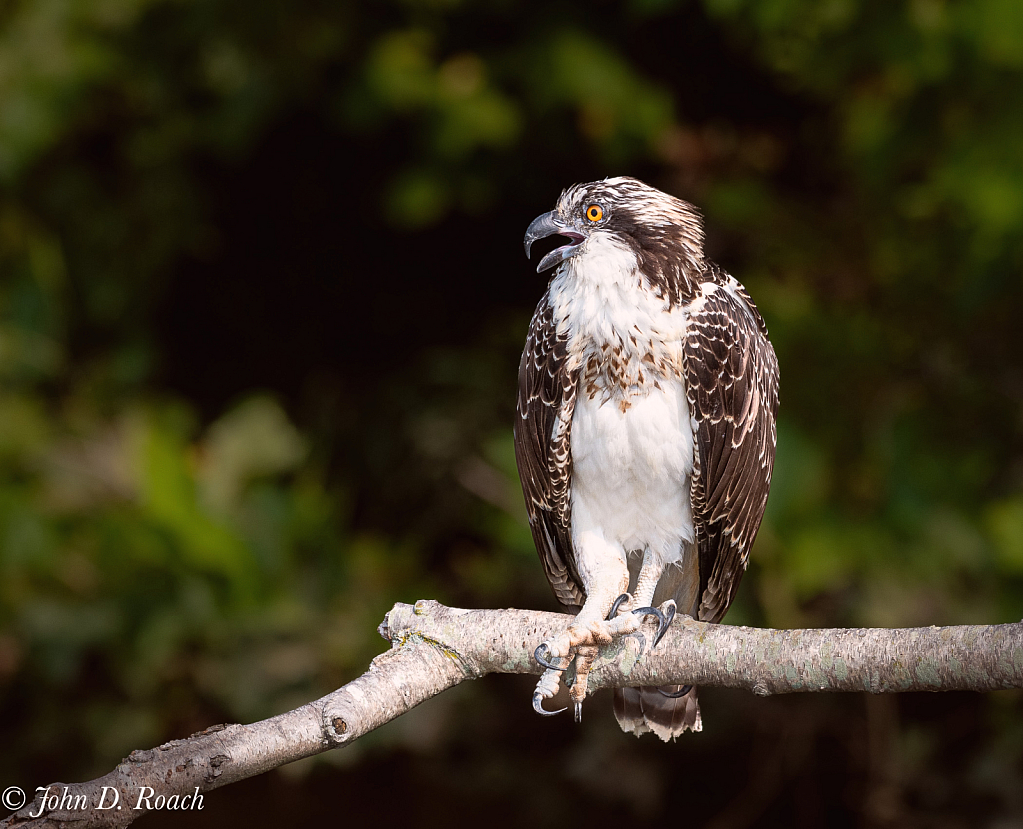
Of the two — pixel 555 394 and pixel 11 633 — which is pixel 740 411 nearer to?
pixel 555 394

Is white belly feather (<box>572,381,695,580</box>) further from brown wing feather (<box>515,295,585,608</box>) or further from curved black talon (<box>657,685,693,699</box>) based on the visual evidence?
curved black talon (<box>657,685,693,699</box>)

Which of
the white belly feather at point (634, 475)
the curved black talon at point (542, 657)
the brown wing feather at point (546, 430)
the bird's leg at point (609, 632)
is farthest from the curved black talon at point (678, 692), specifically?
the curved black talon at point (542, 657)

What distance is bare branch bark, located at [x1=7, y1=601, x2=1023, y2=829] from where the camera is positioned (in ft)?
7.05

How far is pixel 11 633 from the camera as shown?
6246mm

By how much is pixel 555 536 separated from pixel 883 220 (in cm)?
370

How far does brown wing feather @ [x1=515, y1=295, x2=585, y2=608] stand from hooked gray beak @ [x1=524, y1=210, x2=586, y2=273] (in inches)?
8.3

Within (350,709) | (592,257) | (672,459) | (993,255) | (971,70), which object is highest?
(971,70)

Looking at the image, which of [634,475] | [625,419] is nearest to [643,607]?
[634,475]

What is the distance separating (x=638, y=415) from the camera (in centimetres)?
328

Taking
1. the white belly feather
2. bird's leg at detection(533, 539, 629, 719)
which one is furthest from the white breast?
bird's leg at detection(533, 539, 629, 719)

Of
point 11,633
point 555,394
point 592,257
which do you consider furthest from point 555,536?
point 11,633

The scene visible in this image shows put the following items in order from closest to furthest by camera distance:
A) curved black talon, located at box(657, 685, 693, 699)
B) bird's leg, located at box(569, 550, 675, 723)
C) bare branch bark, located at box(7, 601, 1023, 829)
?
bare branch bark, located at box(7, 601, 1023, 829)
bird's leg, located at box(569, 550, 675, 723)
curved black talon, located at box(657, 685, 693, 699)

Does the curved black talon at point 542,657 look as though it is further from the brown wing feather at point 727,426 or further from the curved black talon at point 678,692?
the curved black talon at point 678,692

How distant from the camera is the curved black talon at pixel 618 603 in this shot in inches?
133
